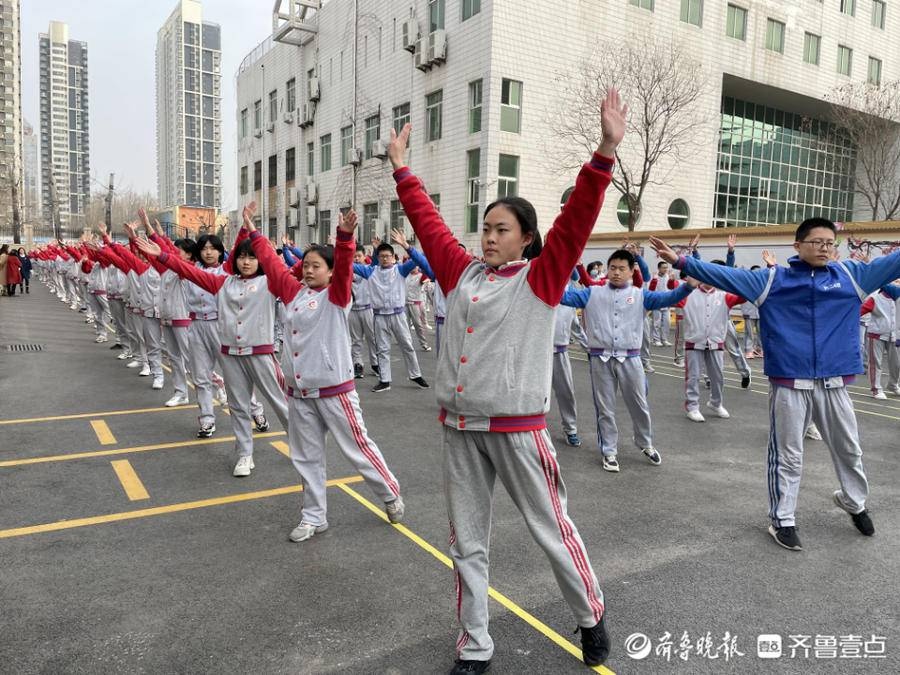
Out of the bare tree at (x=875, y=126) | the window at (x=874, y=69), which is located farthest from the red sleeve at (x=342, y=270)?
the window at (x=874, y=69)

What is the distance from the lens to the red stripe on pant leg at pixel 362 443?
445cm

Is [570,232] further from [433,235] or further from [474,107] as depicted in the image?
[474,107]

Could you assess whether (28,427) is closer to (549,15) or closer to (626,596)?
(626,596)

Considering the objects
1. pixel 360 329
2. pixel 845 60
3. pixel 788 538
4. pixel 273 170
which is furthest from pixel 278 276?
pixel 273 170

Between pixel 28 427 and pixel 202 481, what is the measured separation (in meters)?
3.02

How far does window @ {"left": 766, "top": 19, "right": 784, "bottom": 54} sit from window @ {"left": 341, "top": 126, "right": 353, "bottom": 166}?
20606mm

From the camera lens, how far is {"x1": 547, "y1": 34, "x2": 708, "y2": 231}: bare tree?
80.8 ft

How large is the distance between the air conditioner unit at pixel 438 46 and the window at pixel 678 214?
12.1 m

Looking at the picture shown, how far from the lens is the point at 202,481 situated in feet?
18.2

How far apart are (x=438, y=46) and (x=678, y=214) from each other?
12.9 meters

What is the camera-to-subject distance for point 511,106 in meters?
25.2

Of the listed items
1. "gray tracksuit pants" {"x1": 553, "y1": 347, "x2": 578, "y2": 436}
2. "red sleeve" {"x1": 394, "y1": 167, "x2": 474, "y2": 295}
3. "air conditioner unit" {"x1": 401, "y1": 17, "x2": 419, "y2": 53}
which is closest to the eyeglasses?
"red sleeve" {"x1": 394, "y1": 167, "x2": 474, "y2": 295}

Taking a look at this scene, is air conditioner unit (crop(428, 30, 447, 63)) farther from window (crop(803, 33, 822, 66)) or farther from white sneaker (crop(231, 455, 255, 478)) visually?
white sneaker (crop(231, 455, 255, 478))

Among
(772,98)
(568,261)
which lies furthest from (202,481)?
(772,98)
